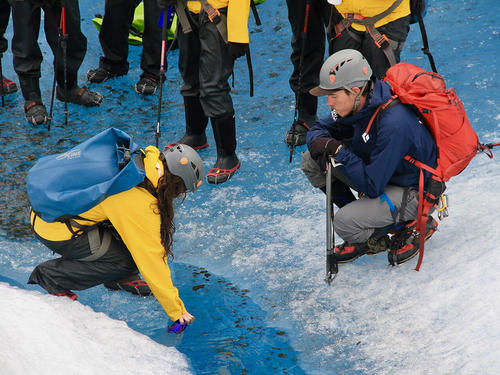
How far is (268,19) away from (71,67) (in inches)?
123

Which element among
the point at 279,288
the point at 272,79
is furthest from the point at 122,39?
the point at 279,288

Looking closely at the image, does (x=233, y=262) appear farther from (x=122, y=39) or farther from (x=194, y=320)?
(x=122, y=39)

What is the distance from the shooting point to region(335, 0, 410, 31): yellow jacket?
5152 mm

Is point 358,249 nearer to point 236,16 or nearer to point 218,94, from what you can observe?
point 218,94

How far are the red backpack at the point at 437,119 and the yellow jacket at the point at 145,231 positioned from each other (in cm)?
152

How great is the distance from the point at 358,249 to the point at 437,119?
3.71 ft

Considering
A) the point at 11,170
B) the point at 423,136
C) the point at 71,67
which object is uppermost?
the point at 423,136

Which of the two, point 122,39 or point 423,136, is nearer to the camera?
point 423,136

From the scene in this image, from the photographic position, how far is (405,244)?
4.31 m

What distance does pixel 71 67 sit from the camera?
264 inches

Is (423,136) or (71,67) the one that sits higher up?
(423,136)

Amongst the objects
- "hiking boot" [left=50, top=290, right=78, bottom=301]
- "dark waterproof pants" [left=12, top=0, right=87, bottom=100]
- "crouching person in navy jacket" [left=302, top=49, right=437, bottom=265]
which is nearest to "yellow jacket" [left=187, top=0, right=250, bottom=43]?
"crouching person in navy jacket" [left=302, top=49, right=437, bottom=265]

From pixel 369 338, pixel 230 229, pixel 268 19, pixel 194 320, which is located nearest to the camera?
pixel 369 338

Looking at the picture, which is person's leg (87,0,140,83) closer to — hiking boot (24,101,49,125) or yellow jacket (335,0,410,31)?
hiking boot (24,101,49,125)
